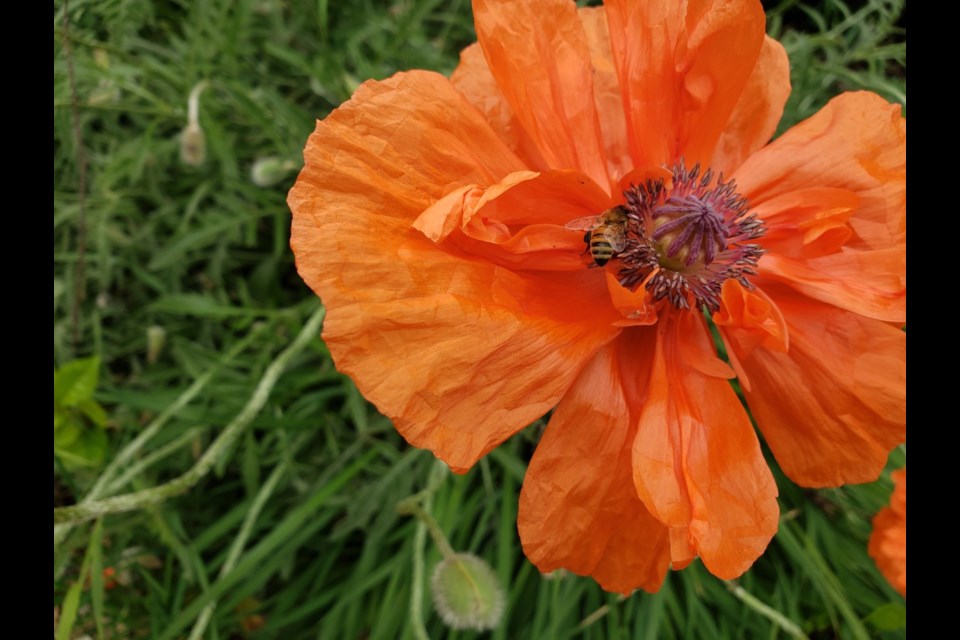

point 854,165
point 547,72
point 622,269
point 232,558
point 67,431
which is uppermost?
point 547,72

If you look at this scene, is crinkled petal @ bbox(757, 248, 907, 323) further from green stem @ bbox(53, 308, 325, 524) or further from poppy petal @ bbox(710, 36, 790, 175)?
green stem @ bbox(53, 308, 325, 524)

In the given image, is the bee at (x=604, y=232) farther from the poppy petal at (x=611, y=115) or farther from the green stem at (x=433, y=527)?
the green stem at (x=433, y=527)

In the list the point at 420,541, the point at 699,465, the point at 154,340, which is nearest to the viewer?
the point at 699,465

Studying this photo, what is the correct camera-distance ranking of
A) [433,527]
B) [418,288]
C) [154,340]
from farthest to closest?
[154,340], [433,527], [418,288]

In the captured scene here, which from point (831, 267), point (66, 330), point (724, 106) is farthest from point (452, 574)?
point (66, 330)

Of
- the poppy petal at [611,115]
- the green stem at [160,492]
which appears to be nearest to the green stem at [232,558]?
the green stem at [160,492]

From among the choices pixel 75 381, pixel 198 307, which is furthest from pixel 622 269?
pixel 75 381

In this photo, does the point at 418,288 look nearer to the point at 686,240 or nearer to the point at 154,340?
the point at 686,240
